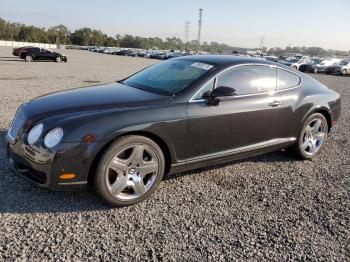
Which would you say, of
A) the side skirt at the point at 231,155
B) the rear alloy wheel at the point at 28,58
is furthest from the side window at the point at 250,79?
the rear alloy wheel at the point at 28,58

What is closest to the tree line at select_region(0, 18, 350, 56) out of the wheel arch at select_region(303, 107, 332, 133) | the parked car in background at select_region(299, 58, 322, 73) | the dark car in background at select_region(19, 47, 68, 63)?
the parked car in background at select_region(299, 58, 322, 73)

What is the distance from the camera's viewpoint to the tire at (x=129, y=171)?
348 centimetres

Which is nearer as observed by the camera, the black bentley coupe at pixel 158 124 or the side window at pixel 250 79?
the black bentley coupe at pixel 158 124

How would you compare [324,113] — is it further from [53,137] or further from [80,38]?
[80,38]

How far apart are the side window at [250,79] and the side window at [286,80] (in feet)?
0.34

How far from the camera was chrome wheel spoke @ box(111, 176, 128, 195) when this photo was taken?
3.58m

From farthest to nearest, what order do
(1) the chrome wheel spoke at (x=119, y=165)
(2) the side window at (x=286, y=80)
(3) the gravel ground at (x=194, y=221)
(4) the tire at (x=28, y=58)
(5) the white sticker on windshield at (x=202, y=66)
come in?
(4) the tire at (x=28, y=58)
(2) the side window at (x=286, y=80)
(5) the white sticker on windshield at (x=202, y=66)
(1) the chrome wheel spoke at (x=119, y=165)
(3) the gravel ground at (x=194, y=221)

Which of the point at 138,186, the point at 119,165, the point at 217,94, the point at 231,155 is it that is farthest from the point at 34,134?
the point at 231,155

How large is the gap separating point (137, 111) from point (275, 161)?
2.64 m

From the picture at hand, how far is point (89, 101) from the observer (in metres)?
3.87

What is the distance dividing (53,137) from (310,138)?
3.91 metres

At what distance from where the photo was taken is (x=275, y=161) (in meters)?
5.35

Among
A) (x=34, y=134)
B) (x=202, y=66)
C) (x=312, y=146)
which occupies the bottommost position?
(x=312, y=146)

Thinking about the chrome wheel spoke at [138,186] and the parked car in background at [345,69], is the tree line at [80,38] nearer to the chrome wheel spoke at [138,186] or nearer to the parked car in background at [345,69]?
the parked car in background at [345,69]
